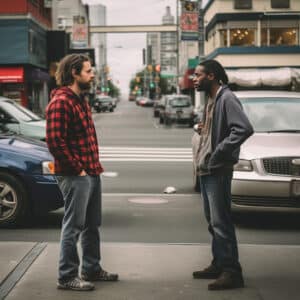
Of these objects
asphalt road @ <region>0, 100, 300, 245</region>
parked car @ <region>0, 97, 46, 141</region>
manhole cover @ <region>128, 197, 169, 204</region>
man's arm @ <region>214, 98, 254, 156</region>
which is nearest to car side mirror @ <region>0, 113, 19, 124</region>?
parked car @ <region>0, 97, 46, 141</region>

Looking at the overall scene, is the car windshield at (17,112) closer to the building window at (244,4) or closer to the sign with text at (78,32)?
the building window at (244,4)

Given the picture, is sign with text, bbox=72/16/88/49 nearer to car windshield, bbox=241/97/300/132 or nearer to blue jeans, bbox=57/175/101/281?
car windshield, bbox=241/97/300/132

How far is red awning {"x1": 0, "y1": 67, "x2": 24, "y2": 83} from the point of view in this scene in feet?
138

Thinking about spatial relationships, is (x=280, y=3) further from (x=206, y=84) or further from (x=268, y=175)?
(x=206, y=84)

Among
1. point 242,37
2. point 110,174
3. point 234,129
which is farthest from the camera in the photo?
point 242,37

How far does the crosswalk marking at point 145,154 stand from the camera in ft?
58.4

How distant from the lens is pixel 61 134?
17.5ft

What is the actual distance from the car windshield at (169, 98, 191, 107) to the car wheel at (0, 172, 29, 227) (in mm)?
30919

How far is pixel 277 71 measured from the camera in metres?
30.6

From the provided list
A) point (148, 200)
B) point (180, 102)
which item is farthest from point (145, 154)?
point (180, 102)

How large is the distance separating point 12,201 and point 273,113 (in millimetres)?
3796

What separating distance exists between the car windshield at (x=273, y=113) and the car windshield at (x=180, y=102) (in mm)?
28771

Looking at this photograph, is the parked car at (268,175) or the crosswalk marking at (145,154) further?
the crosswalk marking at (145,154)

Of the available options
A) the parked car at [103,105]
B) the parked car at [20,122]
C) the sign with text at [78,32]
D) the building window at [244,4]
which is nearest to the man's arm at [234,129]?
the parked car at [20,122]
